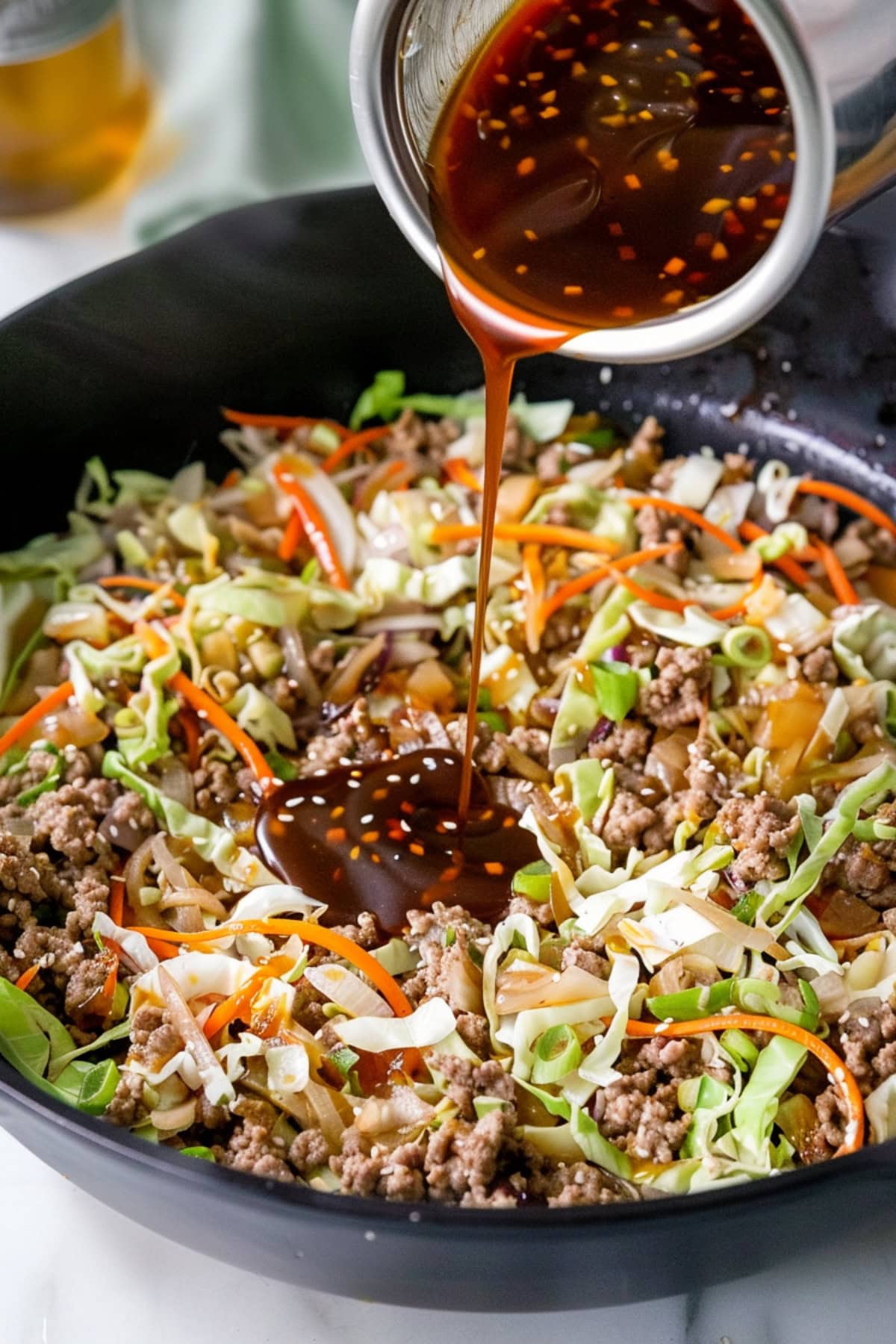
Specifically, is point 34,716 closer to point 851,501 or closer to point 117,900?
point 117,900

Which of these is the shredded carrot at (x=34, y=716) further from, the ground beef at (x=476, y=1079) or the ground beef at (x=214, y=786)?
the ground beef at (x=476, y=1079)

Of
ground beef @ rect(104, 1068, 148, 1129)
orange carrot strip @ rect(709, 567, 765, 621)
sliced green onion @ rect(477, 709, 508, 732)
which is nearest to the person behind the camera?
ground beef @ rect(104, 1068, 148, 1129)

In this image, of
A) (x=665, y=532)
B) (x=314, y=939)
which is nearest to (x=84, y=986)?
(x=314, y=939)

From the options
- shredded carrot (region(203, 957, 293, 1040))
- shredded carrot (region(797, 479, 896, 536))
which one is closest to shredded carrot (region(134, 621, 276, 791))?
shredded carrot (region(203, 957, 293, 1040))

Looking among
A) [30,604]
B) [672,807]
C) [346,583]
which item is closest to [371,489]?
[346,583]

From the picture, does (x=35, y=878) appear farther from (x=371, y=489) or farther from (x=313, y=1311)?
(x=371, y=489)

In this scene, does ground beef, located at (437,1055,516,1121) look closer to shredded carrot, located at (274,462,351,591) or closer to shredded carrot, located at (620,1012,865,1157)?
shredded carrot, located at (620,1012,865,1157)

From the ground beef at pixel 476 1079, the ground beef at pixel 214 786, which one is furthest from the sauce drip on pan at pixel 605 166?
the ground beef at pixel 476 1079
